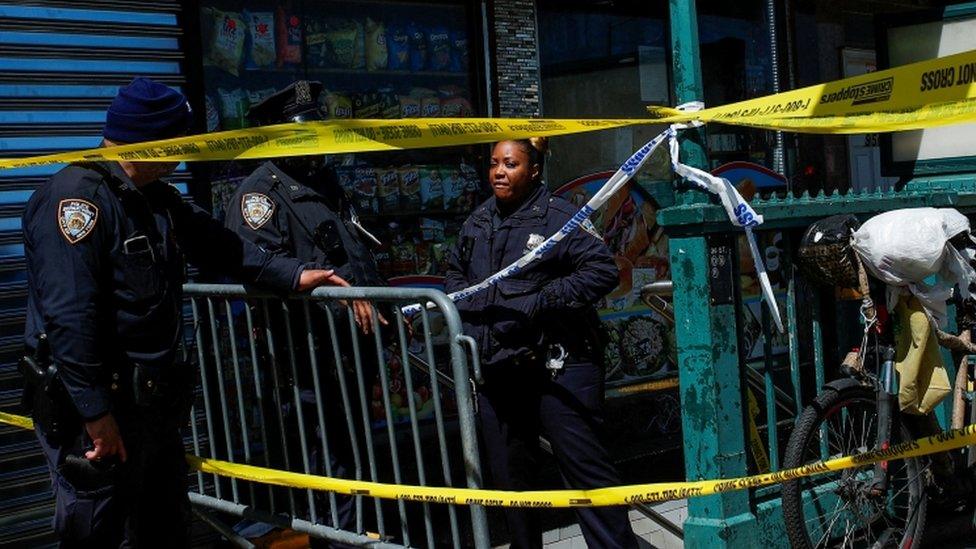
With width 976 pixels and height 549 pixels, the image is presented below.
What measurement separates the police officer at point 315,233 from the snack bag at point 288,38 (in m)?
2.06

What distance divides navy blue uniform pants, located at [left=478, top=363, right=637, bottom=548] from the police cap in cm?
137

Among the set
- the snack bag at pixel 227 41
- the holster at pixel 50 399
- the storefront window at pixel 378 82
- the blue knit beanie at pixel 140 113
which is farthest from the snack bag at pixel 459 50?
the holster at pixel 50 399

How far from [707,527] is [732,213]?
131 centimetres

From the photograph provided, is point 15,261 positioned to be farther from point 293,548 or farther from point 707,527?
point 707,527

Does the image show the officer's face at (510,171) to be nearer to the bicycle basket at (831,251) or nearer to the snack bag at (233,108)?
the bicycle basket at (831,251)

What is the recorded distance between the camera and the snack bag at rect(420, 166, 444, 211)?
25.4 feet

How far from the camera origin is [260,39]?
7141 millimetres

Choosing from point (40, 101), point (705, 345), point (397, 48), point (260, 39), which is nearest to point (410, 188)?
point (397, 48)

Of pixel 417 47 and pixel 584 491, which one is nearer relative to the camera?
pixel 584 491

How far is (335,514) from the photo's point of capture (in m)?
4.88

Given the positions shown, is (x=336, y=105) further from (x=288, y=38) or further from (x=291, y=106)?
(x=291, y=106)

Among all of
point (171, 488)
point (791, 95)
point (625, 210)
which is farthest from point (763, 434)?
point (171, 488)

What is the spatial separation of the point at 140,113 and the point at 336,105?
3106 millimetres

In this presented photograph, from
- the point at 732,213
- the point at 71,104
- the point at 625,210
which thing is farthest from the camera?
the point at 625,210
